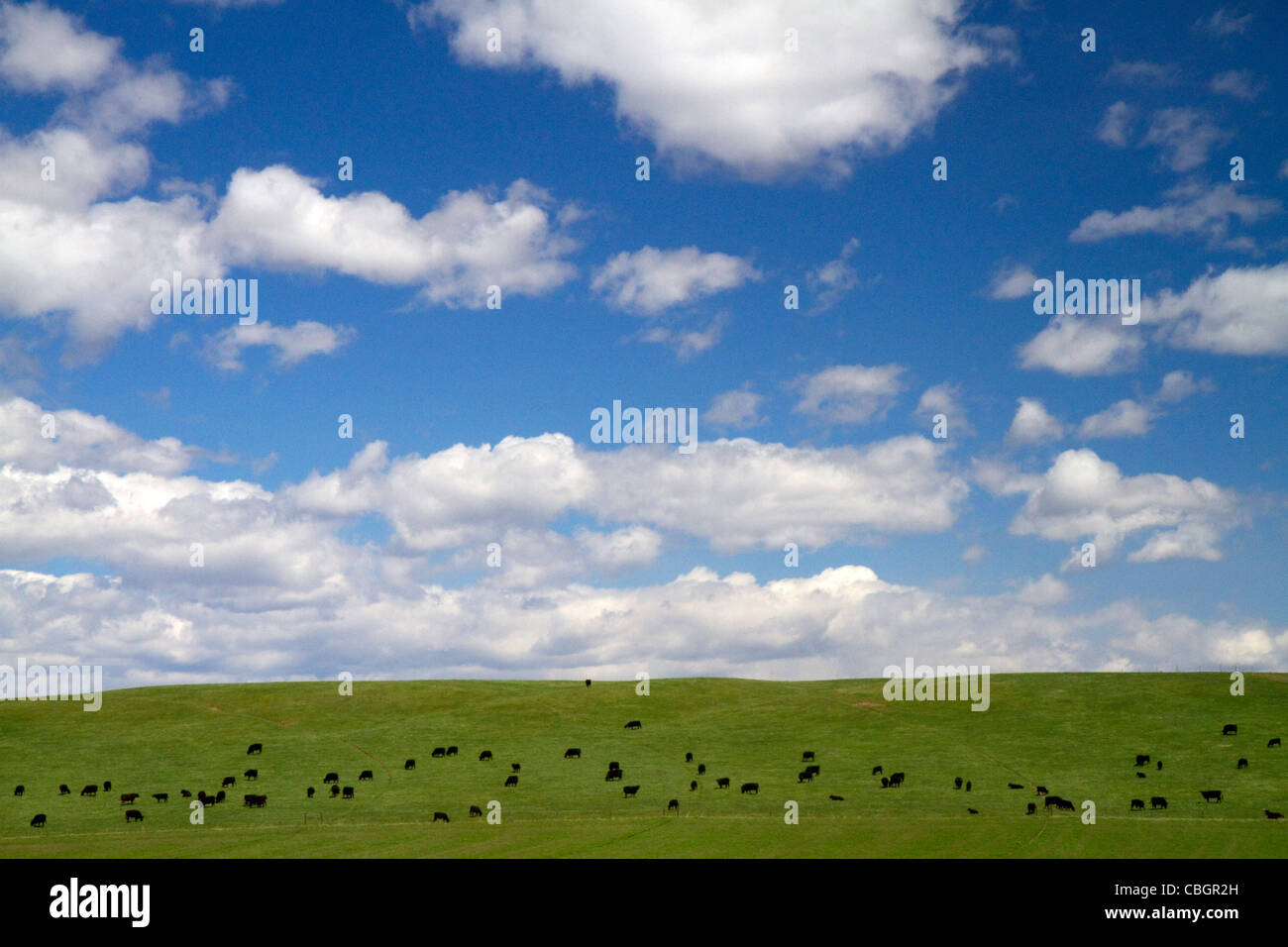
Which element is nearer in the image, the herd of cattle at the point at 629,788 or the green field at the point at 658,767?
the green field at the point at 658,767

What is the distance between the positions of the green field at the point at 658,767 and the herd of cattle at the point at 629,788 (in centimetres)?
77

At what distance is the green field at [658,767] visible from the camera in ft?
170

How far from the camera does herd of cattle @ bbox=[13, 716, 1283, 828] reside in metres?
60.6

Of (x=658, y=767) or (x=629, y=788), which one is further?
(x=658, y=767)

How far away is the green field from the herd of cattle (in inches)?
30.2

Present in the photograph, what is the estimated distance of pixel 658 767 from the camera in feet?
252

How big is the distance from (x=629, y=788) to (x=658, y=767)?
10.5m

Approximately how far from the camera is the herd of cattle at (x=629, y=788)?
199 ft

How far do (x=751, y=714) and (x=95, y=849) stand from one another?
59.2 m

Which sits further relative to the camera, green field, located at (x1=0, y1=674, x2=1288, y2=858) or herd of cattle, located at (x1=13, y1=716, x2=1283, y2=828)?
herd of cattle, located at (x1=13, y1=716, x2=1283, y2=828)

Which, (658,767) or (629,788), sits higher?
(629,788)
